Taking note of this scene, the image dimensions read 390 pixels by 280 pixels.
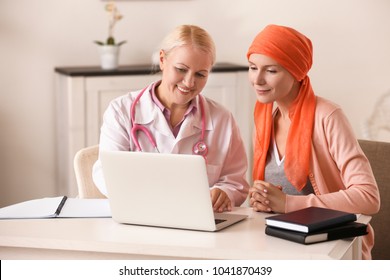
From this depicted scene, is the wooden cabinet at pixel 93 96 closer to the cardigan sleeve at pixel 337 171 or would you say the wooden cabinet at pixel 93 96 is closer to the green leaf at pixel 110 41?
the green leaf at pixel 110 41

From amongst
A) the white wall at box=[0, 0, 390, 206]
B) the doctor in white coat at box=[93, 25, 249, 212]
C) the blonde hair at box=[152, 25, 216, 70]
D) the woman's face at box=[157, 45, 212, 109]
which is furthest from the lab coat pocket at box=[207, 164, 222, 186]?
the white wall at box=[0, 0, 390, 206]

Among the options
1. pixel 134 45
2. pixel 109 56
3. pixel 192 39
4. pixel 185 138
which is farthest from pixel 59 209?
pixel 134 45

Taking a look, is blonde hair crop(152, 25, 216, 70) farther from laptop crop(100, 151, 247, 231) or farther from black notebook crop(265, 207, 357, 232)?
black notebook crop(265, 207, 357, 232)

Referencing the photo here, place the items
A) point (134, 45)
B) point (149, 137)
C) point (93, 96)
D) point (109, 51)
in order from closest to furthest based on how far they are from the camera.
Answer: point (149, 137) < point (93, 96) < point (109, 51) < point (134, 45)

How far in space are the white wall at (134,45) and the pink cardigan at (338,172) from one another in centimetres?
246

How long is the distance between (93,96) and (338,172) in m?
2.15

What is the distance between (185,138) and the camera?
8.61 feet

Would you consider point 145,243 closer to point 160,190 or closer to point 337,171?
point 160,190

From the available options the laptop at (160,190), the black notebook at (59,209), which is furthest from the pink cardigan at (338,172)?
the black notebook at (59,209)

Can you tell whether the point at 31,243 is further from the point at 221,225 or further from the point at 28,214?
the point at 221,225

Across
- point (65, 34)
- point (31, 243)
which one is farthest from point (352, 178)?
→ point (65, 34)

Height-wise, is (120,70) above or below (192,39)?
below

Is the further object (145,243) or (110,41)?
Result: (110,41)

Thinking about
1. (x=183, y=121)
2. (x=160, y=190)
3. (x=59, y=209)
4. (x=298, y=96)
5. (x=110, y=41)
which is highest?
(x=110, y=41)
